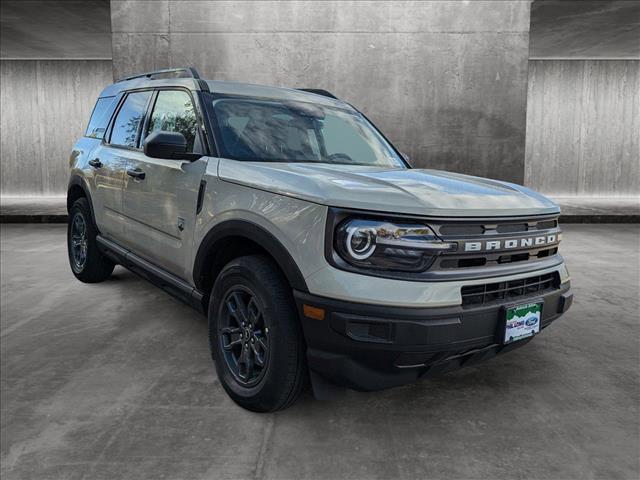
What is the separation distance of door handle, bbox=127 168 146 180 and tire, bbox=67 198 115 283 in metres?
1.26

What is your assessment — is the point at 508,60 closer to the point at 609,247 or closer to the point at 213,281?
the point at 609,247

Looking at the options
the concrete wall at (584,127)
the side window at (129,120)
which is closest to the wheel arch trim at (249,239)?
the side window at (129,120)

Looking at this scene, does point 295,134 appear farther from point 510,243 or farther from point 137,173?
point 510,243

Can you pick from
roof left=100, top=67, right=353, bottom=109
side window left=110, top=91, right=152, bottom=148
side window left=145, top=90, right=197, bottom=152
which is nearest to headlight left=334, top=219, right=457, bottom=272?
side window left=145, top=90, right=197, bottom=152

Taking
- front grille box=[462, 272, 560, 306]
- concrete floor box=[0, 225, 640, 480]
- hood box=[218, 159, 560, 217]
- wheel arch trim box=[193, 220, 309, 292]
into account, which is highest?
hood box=[218, 159, 560, 217]

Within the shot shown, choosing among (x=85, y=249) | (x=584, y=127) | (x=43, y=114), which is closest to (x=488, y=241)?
(x=85, y=249)

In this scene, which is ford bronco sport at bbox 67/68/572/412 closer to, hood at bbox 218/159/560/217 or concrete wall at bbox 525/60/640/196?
hood at bbox 218/159/560/217

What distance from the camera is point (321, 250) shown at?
7.39 ft

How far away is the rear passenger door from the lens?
318cm

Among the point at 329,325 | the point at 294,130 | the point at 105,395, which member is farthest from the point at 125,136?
the point at 329,325

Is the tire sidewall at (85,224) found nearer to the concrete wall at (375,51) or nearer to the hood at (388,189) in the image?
the hood at (388,189)

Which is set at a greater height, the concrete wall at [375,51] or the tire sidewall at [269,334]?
the concrete wall at [375,51]

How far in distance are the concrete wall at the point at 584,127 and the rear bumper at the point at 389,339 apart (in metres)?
14.3

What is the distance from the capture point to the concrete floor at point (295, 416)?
224 centimetres
